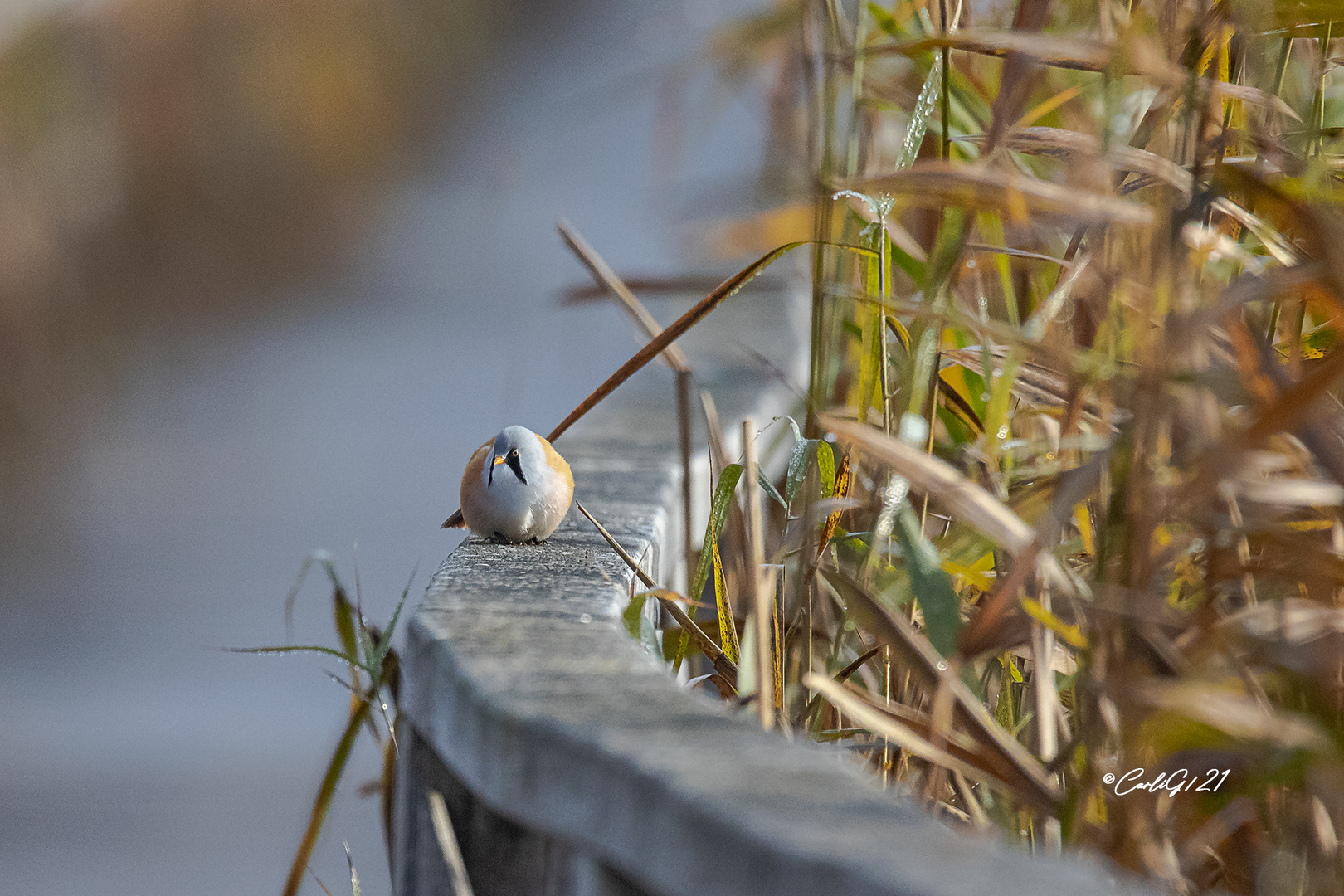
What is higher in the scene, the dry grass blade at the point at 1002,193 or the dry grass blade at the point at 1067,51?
the dry grass blade at the point at 1067,51

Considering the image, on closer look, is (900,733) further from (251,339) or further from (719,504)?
(251,339)

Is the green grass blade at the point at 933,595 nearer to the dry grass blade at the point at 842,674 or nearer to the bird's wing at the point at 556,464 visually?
the dry grass blade at the point at 842,674

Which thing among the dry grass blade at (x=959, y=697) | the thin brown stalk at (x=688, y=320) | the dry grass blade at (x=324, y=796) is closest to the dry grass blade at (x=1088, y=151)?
the thin brown stalk at (x=688, y=320)

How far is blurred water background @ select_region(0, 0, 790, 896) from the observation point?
2.65m

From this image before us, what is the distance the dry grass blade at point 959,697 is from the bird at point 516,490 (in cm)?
52

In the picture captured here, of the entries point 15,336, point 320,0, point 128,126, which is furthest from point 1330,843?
point 320,0

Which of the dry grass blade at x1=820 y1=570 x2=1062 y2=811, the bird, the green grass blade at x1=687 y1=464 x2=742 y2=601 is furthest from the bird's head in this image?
the dry grass blade at x1=820 y1=570 x2=1062 y2=811

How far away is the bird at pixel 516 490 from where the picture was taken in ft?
4.25

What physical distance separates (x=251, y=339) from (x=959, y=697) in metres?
5.70

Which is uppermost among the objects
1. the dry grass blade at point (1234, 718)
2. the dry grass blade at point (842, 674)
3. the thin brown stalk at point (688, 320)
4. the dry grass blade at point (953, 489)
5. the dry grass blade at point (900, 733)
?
the thin brown stalk at point (688, 320)

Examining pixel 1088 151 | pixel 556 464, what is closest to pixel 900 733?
pixel 1088 151

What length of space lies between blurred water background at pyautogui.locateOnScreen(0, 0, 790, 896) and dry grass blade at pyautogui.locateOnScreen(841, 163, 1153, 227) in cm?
41

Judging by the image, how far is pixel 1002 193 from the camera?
823 millimetres

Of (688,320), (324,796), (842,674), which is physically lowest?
(324,796)
